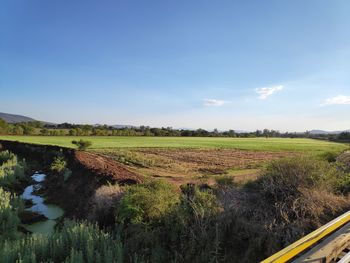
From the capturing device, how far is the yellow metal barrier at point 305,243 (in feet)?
12.3

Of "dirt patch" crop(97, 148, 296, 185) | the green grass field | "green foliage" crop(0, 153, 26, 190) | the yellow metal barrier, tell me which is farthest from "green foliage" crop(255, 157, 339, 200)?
the green grass field

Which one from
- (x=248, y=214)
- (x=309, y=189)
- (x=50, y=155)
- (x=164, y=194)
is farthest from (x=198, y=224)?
(x=50, y=155)

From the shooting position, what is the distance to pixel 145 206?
7922mm

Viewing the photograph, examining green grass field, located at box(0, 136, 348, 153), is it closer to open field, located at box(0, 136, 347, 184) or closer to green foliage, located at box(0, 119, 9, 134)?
open field, located at box(0, 136, 347, 184)

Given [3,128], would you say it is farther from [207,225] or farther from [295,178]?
[295,178]

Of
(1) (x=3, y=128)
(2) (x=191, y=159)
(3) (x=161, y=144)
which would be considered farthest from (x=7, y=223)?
(1) (x=3, y=128)

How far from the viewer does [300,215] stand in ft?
22.8

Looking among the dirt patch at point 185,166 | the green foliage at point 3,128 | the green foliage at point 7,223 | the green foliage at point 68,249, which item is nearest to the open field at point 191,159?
the dirt patch at point 185,166

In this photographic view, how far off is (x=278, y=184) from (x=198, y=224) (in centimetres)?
282

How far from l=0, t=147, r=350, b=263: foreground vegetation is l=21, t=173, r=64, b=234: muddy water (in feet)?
7.33

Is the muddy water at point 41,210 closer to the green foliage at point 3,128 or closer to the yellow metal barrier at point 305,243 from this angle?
the yellow metal barrier at point 305,243

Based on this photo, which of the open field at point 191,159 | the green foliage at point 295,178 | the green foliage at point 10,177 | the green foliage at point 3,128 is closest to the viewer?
the green foliage at point 295,178

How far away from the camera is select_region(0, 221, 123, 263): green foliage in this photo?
6.04m

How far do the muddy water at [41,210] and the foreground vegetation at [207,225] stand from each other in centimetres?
223
